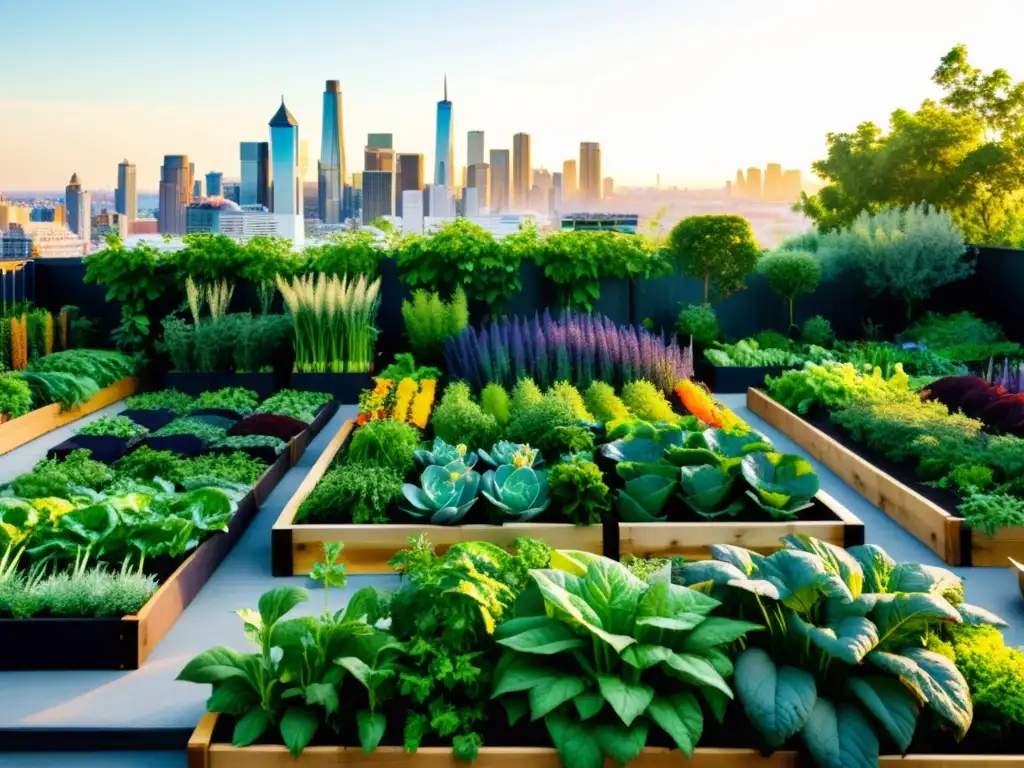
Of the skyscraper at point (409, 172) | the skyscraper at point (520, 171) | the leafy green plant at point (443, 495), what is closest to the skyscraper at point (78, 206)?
Answer: the skyscraper at point (409, 172)

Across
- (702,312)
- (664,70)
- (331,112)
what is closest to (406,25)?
(664,70)

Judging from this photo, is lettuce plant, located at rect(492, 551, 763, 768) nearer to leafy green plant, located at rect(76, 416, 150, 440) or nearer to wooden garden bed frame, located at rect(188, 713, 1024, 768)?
wooden garden bed frame, located at rect(188, 713, 1024, 768)

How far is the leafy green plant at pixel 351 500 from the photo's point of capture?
526 centimetres

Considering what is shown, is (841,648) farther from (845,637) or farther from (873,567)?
(873,567)

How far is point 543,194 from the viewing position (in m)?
25.6

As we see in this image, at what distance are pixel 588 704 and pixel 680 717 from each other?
0.26 meters

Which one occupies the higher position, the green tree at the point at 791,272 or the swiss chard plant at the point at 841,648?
the green tree at the point at 791,272

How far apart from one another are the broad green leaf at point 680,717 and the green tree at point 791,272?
8447 mm

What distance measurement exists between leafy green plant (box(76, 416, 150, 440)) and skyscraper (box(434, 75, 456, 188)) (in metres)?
14.6

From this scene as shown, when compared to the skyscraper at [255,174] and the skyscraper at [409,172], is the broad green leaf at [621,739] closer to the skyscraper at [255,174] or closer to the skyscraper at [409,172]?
the skyscraper at [255,174]

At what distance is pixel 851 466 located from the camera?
6734 mm

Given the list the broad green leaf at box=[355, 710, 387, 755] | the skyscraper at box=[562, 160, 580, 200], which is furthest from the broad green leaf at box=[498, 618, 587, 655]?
the skyscraper at box=[562, 160, 580, 200]

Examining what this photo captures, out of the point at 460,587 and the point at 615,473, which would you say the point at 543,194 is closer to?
the point at 615,473

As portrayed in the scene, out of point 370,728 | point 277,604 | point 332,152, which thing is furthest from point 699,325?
Answer: point 332,152
